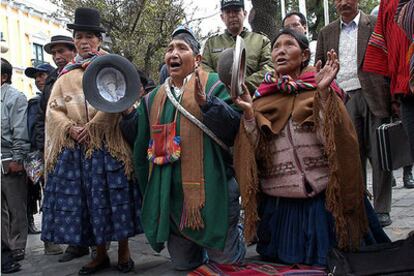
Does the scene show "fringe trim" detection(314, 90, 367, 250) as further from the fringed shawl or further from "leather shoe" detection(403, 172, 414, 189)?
"leather shoe" detection(403, 172, 414, 189)

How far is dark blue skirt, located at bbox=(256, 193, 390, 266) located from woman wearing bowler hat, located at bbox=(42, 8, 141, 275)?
3.06ft

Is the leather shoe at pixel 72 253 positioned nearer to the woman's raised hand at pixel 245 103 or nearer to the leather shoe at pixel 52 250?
the leather shoe at pixel 52 250

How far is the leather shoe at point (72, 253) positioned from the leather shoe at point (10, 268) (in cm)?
35

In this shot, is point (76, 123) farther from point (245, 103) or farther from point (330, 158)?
point (330, 158)

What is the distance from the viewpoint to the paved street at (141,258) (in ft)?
12.5

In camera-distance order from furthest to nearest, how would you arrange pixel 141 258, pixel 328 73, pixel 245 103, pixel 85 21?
pixel 141 258 < pixel 85 21 < pixel 245 103 < pixel 328 73

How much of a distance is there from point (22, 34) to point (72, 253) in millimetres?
27195

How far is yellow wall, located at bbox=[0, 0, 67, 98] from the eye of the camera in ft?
91.0

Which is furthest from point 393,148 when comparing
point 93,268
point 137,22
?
point 137,22

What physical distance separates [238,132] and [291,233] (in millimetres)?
753

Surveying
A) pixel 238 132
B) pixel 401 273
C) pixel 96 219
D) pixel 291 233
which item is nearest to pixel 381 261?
pixel 401 273

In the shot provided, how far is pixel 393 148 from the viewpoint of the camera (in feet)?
10.9

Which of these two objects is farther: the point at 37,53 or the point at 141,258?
the point at 37,53

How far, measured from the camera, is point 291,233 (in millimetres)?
3363
